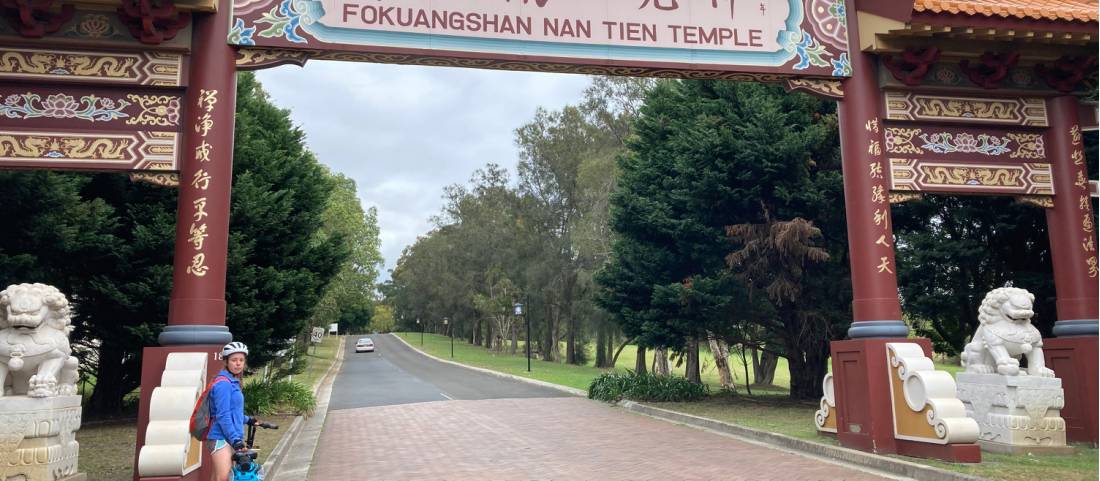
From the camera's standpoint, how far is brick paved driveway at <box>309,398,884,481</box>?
8711 millimetres

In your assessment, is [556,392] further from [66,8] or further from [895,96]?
[66,8]

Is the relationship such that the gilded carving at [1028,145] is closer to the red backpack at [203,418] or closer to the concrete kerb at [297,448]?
the red backpack at [203,418]

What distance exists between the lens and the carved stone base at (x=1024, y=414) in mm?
8648

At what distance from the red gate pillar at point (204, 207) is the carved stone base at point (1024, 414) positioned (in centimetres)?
908

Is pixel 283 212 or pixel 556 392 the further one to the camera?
pixel 556 392

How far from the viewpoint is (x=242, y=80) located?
53.4 feet

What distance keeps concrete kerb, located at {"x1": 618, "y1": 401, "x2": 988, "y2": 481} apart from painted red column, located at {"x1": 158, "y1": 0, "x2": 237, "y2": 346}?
Answer: 292 inches

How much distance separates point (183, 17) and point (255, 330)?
25.9 ft

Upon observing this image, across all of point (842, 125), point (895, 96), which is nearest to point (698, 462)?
point (842, 125)

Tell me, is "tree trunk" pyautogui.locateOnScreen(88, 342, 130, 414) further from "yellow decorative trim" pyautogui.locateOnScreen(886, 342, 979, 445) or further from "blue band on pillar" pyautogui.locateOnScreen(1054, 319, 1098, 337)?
"blue band on pillar" pyautogui.locateOnScreen(1054, 319, 1098, 337)

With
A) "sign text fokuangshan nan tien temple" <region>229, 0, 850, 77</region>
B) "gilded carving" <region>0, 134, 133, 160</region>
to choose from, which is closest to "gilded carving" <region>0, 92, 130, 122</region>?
"gilded carving" <region>0, 134, 133, 160</region>

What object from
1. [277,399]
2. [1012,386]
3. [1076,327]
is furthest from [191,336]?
[1076,327]

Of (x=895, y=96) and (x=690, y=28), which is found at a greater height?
(x=690, y=28)

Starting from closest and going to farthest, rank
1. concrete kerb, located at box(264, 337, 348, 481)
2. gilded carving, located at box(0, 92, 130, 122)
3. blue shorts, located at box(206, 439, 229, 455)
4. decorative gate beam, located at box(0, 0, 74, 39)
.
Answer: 1. blue shorts, located at box(206, 439, 229, 455)
2. decorative gate beam, located at box(0, 0, 74, 39)
3. gilded carving, located at box(0, 92, 130, 122)
4. concrete kerb, located at box(264, 337, 348, 481)
